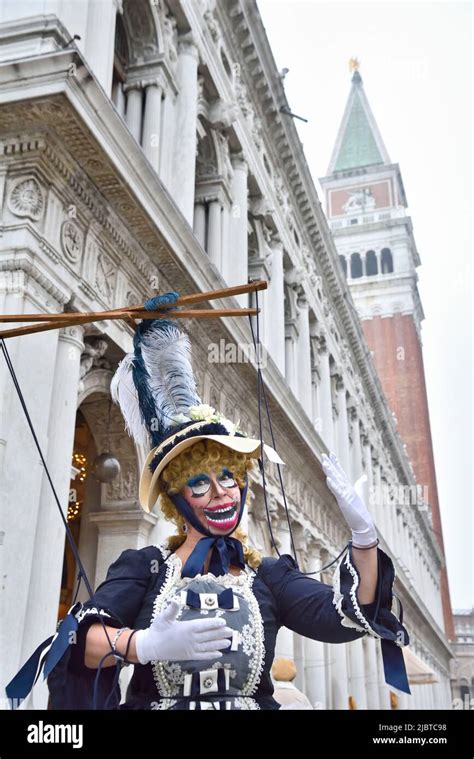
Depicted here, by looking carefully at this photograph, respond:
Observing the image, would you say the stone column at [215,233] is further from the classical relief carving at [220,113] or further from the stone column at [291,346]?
the stone column at [291,346]

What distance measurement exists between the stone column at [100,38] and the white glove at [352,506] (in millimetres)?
6860

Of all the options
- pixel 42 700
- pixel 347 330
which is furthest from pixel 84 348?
pixel 347 330

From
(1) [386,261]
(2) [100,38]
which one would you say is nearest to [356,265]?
(1) [386,261]

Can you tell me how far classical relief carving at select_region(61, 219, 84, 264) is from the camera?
7.27m

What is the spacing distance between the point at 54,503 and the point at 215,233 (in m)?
8.16

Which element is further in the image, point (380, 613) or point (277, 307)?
point (277, 307)

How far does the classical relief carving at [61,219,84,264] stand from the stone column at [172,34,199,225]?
3219mm

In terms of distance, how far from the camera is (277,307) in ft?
54.7

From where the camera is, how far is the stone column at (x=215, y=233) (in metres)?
13.5

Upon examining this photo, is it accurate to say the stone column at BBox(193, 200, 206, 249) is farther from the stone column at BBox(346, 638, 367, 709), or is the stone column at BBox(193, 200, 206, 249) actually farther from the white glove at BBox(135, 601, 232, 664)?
the white glove at BBox(135, 601, 232, 664)

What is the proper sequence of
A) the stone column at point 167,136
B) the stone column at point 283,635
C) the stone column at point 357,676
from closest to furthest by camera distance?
the stone column at point 167,136 < the stone column at point 283,635 < the stone column at point 357,676

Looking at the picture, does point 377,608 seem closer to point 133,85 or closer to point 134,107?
point 134,107

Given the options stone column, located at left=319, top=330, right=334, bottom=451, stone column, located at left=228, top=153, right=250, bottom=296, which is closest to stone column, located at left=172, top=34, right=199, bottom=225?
stone column, located at left=228, top=153, right=250, bottom=296

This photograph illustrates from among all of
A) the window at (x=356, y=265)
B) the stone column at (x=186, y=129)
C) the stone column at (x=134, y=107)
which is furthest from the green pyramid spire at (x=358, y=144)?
the stone column at (x=134, y=107)
